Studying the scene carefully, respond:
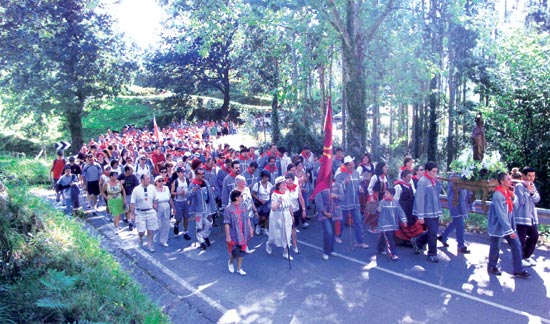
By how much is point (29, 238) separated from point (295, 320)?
162 inches

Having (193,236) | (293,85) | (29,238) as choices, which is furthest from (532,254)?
(293,85)

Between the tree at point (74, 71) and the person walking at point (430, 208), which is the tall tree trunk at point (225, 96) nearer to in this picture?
the tree at point (74, 71)

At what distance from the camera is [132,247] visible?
995cm

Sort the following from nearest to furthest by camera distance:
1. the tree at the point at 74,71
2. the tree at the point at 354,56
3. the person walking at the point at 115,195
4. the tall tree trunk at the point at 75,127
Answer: the person walking at the point at 115,195 < the tree at the point at 354,56 < the tree at the point at 74,71 < the tall tree trunk at the point at 75,127

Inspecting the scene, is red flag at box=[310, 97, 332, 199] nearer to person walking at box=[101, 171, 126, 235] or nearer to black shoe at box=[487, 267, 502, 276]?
black shoe at box=[487, 267, 502, 276]

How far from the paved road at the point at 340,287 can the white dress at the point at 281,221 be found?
45cm

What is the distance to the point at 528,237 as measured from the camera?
815 cm

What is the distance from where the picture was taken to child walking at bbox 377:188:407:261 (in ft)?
29.2

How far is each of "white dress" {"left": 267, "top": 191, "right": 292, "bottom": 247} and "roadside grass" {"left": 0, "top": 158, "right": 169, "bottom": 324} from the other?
3020 mm

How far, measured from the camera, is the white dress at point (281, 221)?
884cm

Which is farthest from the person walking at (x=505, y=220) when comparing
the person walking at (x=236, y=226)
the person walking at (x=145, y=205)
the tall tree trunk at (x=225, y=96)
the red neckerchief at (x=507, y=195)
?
Result: the tall tree trunk at (x=225, y=96)

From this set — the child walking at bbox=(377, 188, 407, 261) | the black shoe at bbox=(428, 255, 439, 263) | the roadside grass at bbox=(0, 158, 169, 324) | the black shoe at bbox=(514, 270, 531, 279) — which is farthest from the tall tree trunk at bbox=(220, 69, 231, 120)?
the black shoe at bbox=(514, 270, 531, 279)

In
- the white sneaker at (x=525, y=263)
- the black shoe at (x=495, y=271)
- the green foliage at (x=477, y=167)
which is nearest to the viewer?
the black shoe at (x=495, y=271)

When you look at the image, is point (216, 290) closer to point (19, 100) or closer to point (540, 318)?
point (540, 318)
